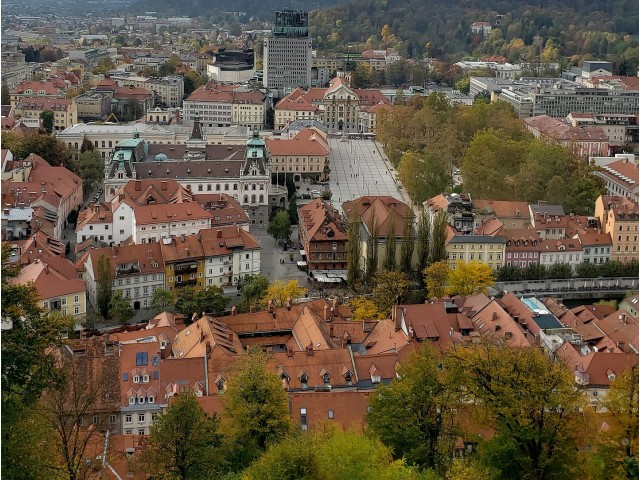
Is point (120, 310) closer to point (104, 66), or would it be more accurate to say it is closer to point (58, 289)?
point (58, 289)

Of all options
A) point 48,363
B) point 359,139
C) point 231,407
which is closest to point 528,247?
point 231,407

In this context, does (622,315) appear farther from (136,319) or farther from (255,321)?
(136,319)

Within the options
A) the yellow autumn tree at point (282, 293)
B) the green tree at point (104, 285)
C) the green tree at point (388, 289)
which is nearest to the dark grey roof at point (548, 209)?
the green tree at point (388, 289)

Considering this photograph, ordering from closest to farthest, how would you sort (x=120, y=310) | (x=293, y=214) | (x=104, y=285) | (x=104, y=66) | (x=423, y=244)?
(x=120, y=310)
(x=104, y=285)
(x=423, y=244)
(x=293, y=214)
(x=104, y=66)

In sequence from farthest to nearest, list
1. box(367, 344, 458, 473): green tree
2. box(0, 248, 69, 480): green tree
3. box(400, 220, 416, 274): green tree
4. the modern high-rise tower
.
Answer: the modern high-rise tower
box(400, 220, 416, 274): green tree
box(367, 344, 458, 473): green tree
box(0, 248, 69, 480): green tree

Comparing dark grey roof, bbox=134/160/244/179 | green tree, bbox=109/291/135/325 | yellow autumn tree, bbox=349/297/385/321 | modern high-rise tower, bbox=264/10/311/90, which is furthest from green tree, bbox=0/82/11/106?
yellow autumn tree, bbox=349/297/385/321

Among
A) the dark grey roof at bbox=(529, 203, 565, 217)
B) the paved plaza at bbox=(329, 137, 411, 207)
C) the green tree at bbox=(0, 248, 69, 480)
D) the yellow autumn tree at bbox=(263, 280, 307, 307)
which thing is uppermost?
the green tree at bbox=(0, 248, 69, 480)

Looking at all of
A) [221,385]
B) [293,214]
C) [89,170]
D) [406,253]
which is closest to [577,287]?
[406,253]

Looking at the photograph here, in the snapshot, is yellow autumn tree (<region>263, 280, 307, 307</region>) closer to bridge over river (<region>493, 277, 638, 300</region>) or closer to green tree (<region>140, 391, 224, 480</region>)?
bridge over river (<region>493, 277, 638, 300</region>)
